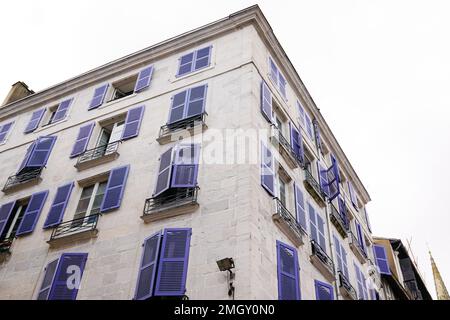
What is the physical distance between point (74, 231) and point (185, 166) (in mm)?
3572

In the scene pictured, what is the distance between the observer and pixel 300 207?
44.0 ft

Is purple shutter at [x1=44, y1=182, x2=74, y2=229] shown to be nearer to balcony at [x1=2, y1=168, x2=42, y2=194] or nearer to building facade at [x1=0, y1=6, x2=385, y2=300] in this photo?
building facade at [x1=0, y1=6, x2=385, y2=300]

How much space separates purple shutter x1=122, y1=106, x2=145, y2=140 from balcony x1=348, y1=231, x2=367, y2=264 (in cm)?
927

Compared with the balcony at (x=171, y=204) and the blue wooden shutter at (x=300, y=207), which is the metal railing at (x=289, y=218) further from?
the balcony at (x=171, y=204)

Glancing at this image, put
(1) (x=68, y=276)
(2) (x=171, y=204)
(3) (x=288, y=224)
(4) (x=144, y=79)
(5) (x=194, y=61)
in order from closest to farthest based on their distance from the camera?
(1) (x=68, y=276)
(2) (x=171, y=204)
(3) (x=288, y=224)
(5) (x=194, y=61)
(4) (x=144, y=79)

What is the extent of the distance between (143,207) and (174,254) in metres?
2.11

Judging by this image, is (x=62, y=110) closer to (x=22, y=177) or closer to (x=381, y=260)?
(x=22, y=177)

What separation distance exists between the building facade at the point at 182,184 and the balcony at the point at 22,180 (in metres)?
0.06

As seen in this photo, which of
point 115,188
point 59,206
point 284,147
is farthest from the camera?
point 284,147

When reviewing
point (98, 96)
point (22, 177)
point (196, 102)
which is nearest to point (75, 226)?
point (22, 177)

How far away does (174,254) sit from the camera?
998 cm
